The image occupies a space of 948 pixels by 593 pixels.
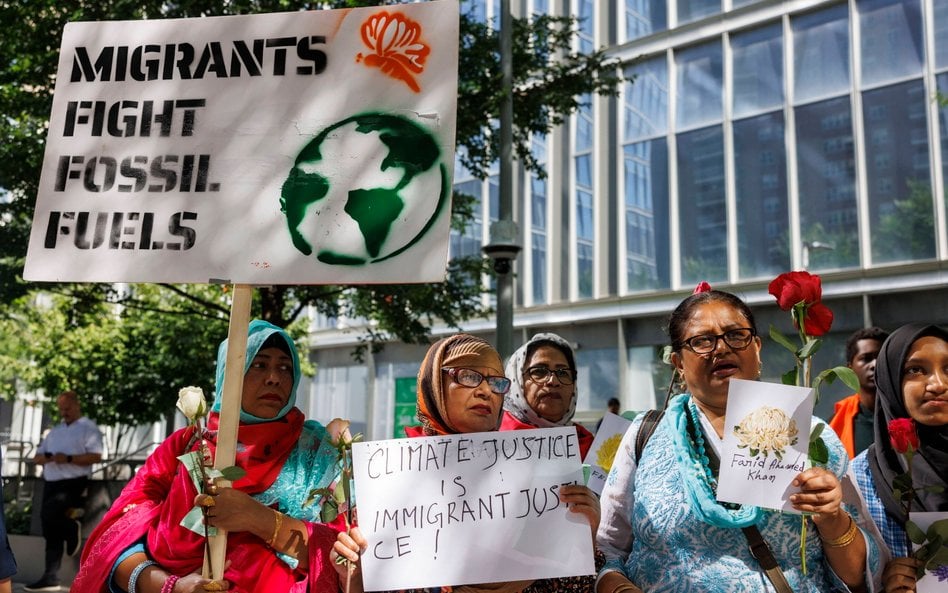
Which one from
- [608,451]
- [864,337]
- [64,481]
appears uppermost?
[864,337]

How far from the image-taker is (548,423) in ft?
13.3

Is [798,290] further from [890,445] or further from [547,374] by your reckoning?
[547,374]

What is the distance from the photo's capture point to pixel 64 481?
912 centimetres

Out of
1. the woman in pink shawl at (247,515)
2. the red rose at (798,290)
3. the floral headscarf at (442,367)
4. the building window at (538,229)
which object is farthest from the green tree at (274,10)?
the building window at (538,229)

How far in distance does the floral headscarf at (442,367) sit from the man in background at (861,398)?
2.87 m

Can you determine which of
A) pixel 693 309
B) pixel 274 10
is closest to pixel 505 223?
pixel 274 10

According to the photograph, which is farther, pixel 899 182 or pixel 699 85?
pixel 699 85

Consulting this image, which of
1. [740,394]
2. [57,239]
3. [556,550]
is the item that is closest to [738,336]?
[740,394]

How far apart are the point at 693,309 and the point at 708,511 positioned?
1.86ft

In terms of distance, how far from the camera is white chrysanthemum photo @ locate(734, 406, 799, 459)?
222cm

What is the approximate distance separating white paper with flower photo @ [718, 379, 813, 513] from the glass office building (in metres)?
12.3

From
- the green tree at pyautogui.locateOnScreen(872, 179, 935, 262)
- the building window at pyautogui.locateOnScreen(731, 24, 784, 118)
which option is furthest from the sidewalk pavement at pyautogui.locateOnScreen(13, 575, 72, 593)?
the building window at pyautogui.locateOnScreen(731, 24, 784, 118)

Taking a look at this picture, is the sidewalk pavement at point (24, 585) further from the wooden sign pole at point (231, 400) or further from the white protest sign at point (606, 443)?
the wooden sign pole at point (231, 400)

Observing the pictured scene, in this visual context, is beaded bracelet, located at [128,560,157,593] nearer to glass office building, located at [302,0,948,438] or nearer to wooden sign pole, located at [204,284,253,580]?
wooden sign pole, located at [204,284,253,580]
